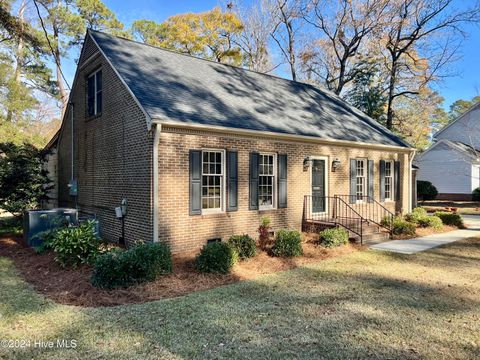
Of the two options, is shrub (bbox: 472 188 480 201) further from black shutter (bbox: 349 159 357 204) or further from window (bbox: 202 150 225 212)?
window (bbox: 202 150 225 212)

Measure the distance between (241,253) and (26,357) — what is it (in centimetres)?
458

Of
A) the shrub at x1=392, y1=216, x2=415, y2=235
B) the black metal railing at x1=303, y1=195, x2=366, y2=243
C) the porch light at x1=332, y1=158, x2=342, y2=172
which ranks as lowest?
the shrub at x1=392, y1=216, x2=415, y2=235

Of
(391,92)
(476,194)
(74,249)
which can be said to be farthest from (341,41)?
(74,249)

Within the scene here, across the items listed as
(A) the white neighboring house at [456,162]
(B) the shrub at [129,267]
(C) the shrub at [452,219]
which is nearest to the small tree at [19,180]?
(B) the shrub at [129,267]

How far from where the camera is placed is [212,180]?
28.6ft

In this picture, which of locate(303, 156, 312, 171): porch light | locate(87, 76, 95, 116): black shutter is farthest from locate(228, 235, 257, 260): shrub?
locate(87, 76, 95, 116): black shutter

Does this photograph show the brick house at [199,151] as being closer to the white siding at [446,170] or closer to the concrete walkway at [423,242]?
the concrete walkway at [423,242]

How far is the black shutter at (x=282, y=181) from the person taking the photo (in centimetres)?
995

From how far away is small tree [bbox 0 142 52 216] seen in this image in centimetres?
1069

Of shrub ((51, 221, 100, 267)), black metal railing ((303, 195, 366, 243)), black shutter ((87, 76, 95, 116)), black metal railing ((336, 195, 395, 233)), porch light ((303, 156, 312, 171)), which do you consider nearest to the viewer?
shrub ((51, 221, 100, 267))

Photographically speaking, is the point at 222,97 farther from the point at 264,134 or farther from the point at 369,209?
the point at 369,209

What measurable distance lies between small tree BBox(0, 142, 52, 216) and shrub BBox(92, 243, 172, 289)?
21.1ft

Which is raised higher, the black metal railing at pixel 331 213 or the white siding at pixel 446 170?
the white siding at pixel 446 170

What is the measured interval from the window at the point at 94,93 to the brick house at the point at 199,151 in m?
0.03
